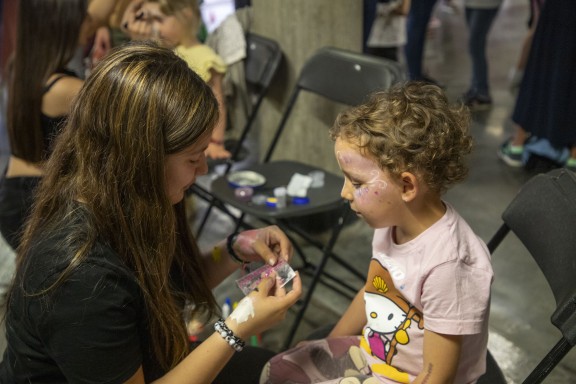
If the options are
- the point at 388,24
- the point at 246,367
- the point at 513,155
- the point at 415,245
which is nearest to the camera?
the point at 415,245

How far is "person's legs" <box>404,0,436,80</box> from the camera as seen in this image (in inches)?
181

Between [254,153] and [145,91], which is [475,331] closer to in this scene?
[145,91]

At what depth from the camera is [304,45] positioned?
3.09 metres

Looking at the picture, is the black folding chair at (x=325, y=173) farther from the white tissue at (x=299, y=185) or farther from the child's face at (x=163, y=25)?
the child's face at (x=163, y=25)

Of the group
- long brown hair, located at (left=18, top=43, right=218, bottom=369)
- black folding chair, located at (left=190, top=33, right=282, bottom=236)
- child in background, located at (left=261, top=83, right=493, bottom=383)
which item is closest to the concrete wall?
black folding chair, located at (left=190, top=33, right=282, bottom=236)

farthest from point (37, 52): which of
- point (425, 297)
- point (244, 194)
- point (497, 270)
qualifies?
point (497, 270)

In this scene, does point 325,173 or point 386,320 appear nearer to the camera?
point 386,320

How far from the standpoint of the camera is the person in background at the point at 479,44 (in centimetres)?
458

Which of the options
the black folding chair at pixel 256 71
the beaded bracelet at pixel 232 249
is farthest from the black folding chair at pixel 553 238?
the black folding chair at pixel 256 71

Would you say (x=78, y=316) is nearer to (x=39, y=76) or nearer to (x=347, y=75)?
(x=39, y=76)

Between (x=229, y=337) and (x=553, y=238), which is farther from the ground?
(x=553, y=238)

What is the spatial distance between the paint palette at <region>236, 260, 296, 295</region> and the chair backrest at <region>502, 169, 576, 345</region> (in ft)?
1.92

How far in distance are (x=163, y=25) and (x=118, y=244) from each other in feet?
5.97

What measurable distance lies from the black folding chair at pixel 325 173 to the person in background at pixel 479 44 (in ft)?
7.09
